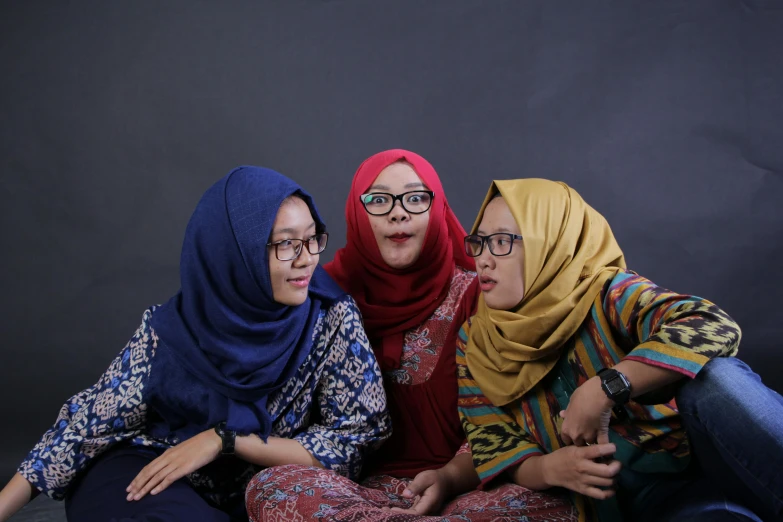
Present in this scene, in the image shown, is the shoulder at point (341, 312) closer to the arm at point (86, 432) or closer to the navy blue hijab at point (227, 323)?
the navy blue hijab at point (227, 323)

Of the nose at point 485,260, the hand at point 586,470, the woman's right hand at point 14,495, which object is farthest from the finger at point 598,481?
the woman's right hand at point 14,495

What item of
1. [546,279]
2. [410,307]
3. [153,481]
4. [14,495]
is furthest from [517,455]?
[14,495]

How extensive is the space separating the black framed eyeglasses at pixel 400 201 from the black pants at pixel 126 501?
1.15 metres

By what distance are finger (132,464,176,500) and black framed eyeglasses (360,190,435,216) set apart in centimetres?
115

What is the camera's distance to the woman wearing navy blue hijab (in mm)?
2631

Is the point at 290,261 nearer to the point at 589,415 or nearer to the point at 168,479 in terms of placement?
the point at 168,479

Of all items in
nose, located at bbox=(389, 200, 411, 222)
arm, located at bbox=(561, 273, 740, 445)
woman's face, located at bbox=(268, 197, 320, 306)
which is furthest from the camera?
nose, located at bbox=(389, 200, 411, 222)

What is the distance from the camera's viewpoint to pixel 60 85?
4.59 meters

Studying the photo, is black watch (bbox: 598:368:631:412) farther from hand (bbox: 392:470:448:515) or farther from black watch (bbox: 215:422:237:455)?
black watch (bbox: 215:422:237:455)

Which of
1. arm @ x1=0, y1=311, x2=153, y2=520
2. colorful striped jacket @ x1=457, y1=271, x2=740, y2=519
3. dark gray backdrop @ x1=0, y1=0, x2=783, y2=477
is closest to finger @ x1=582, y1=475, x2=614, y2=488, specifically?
colorful striped jacket @ x1=457, y1=271, x2=740, y2=519

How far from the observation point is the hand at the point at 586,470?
2230 millimetres

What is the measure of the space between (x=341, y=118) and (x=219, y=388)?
2.30 m

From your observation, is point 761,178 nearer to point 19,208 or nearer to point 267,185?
point 267,185

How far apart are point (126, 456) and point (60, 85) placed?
8.66 ft
